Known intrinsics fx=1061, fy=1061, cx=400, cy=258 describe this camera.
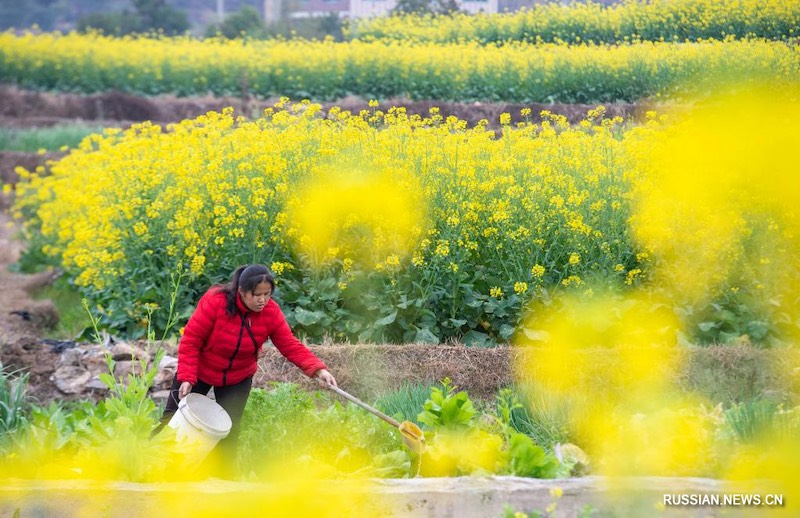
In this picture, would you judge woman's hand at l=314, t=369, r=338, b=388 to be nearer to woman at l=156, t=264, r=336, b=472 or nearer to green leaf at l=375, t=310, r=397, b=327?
woman at l=156, t=264, r=336, b=472

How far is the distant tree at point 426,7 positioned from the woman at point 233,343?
12.9ft

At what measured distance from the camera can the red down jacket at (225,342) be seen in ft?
14.5

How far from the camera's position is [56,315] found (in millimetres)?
8242

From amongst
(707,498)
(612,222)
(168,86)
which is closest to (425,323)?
(612,222)

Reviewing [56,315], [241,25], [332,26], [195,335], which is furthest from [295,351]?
[241,25]

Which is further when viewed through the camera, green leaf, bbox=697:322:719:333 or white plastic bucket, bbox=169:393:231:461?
green leaf, bbox=697:322:719:333

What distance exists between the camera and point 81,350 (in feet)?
20.3

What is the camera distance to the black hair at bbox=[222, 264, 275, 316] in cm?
428

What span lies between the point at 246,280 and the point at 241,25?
5.96 meters

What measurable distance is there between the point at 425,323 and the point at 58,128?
7.72 meters

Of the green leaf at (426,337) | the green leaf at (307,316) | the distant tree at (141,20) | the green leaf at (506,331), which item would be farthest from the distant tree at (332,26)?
the green leaf at (506,331)

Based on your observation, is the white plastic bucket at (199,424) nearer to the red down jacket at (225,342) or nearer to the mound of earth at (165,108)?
the red down jacket at (225,342)
